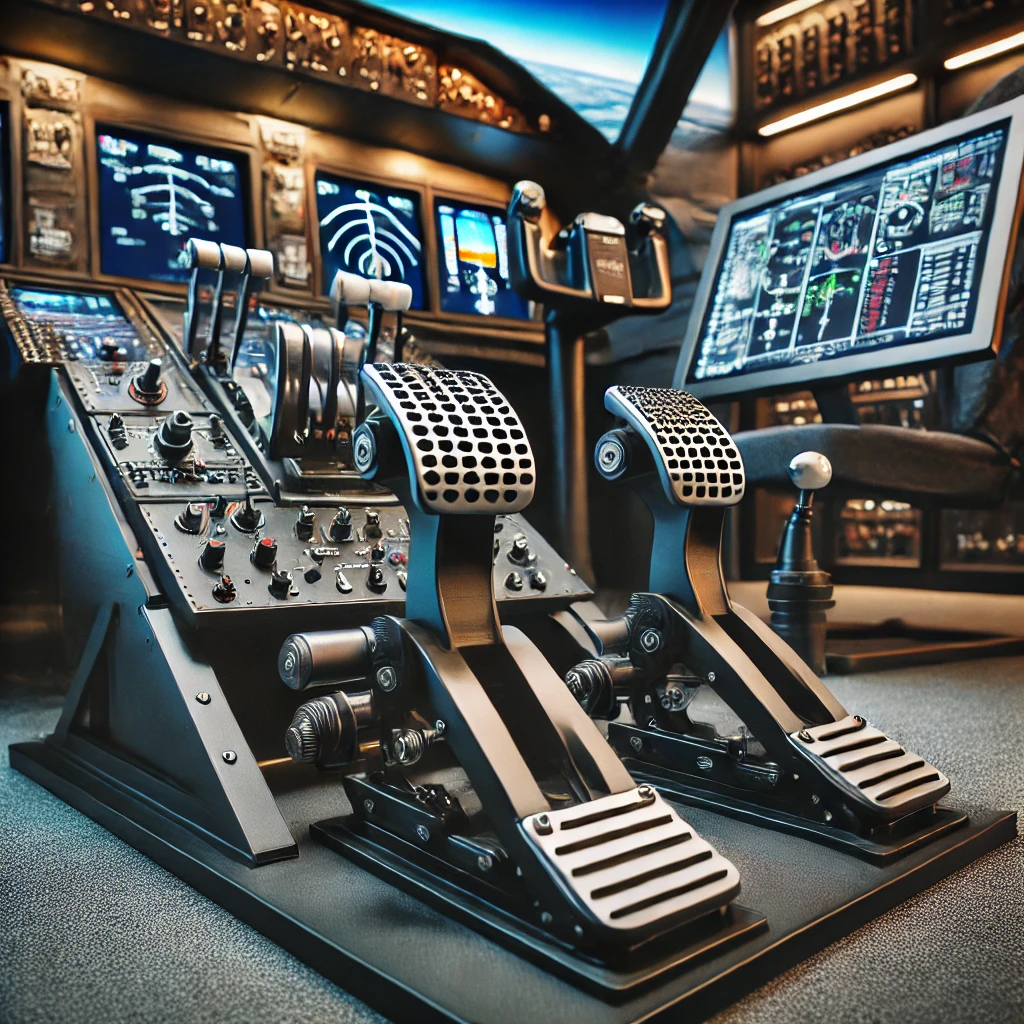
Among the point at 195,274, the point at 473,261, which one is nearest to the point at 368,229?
the point at 473,261

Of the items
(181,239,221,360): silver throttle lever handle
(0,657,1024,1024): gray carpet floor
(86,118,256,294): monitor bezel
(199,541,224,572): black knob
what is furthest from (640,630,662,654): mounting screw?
(86,118,256,294): monitor bezel

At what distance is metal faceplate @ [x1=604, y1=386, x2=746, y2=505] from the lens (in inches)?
61.8

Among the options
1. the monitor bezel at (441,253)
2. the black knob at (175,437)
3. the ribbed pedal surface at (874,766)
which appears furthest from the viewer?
the monitor bezel at (441,253)

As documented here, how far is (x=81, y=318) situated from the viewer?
2598 mm

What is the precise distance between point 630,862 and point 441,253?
367cm

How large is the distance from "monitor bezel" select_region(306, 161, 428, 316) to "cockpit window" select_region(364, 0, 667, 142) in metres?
0.80

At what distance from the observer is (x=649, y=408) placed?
1.63 metres

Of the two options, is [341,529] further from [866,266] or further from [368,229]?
[368,229]

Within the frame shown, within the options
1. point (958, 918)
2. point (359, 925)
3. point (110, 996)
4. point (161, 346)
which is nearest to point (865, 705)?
point (958, 918)

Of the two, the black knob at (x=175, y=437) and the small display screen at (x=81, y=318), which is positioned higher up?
the small display screen at (x=81, y=318)

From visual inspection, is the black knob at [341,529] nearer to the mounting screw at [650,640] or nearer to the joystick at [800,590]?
the mounting screw at [650,640]

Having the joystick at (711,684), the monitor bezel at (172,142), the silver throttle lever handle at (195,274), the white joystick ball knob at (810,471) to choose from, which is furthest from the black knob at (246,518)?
the monitor bezel at (172,142)

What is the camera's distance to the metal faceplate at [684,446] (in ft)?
5.15

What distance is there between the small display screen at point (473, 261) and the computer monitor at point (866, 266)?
118 centimetres
